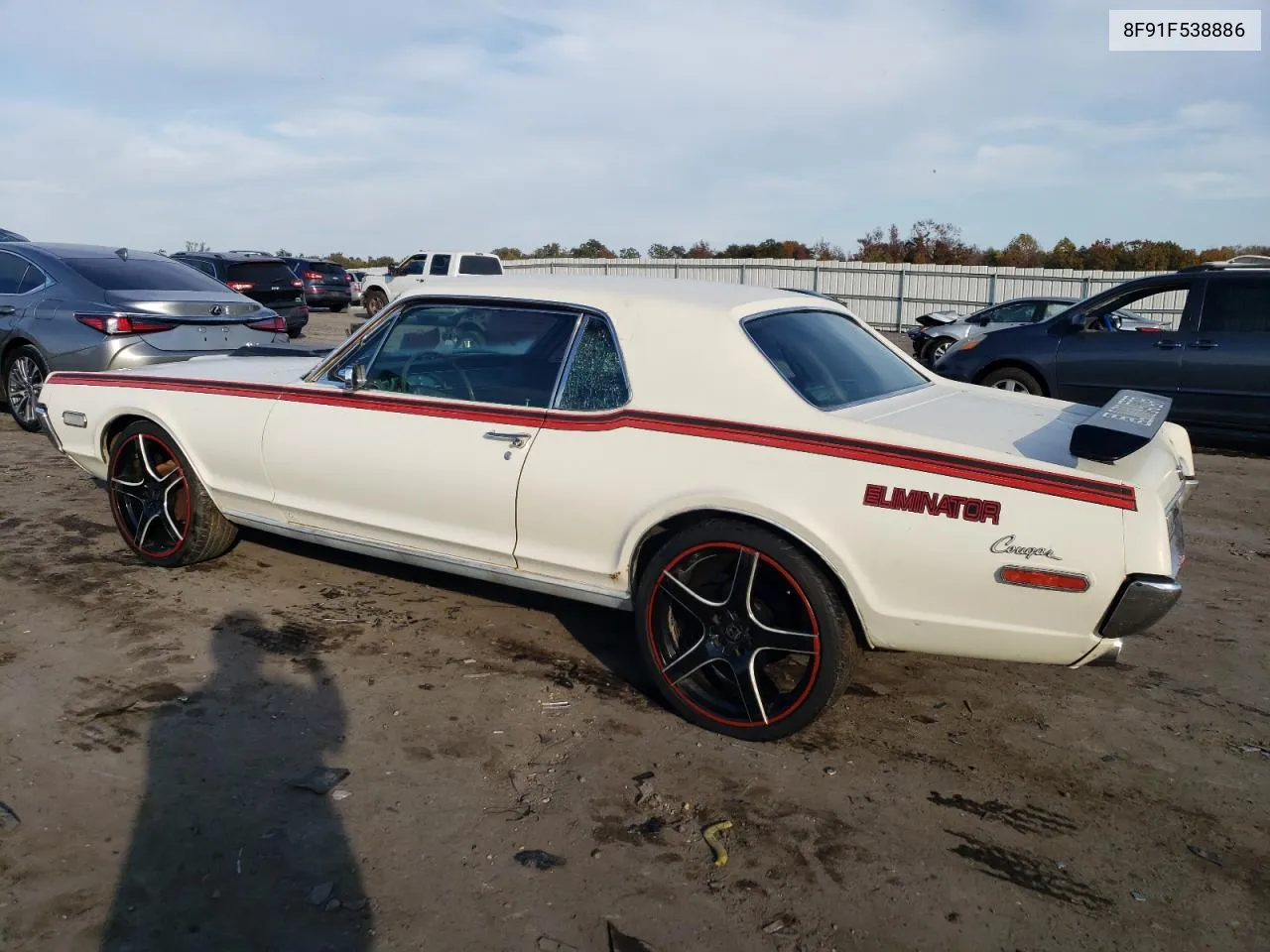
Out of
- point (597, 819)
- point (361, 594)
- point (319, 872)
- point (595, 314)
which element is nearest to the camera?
point (319, 872)

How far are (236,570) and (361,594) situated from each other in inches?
29.5

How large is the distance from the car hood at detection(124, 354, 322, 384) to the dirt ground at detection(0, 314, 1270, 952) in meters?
0.99

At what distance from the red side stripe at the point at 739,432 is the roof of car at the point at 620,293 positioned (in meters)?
0.45

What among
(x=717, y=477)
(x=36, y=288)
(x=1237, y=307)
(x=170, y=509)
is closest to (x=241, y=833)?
(x=717, y=477)

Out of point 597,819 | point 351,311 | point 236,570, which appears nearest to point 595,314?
point 597,819

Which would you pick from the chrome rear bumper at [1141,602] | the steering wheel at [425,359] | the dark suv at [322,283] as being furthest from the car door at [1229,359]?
the dark suv at [322,283]

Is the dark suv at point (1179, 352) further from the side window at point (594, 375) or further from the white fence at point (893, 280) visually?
the white fence at point (893, 280)

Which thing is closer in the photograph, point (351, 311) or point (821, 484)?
point (821, 484)

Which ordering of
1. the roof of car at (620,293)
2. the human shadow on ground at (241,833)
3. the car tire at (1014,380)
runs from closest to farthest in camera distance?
the human shadow on ground at (241,833), the roof of car at (620,293), the car tire at (1014,380)

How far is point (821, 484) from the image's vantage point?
10.2ft

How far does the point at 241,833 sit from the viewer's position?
2.76 metres

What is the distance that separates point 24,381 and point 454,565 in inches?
232

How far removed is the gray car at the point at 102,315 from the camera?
7.22m

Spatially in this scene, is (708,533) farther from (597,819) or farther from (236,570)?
(236,570)
